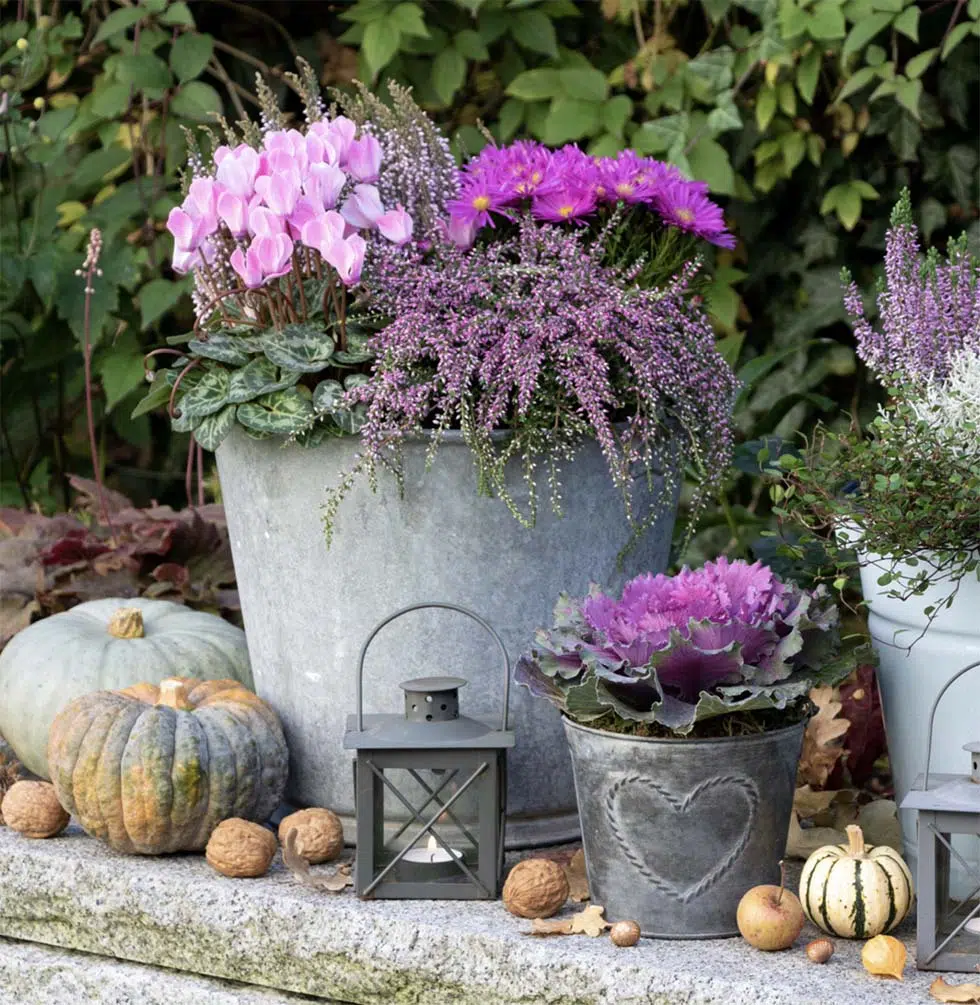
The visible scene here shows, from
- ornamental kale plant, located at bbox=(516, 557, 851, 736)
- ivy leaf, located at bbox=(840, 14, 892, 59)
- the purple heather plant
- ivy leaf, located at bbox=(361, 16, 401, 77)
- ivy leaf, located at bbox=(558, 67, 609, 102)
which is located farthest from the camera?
ivy leaf, located at bbox=(558, 67, 609, 102)

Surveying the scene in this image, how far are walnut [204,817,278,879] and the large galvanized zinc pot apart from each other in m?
0.19

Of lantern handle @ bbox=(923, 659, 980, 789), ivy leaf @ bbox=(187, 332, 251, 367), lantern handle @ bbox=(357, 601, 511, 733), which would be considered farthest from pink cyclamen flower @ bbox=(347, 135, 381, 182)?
lantern handle @ bbox=(923, 659, 980, 789)

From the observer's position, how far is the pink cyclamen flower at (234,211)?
1.85 m

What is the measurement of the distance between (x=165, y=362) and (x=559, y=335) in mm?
1727

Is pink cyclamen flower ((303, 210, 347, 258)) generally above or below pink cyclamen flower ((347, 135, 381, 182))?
below

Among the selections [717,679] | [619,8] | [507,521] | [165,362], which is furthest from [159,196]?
[717,679]

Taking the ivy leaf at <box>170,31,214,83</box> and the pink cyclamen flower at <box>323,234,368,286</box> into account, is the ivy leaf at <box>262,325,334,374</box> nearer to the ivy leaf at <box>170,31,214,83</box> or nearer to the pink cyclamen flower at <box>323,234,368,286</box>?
the pink cyclamen flower at <box>323,234,368,286</box>

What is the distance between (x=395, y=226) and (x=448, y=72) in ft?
4.10

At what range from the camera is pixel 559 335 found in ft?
5.95

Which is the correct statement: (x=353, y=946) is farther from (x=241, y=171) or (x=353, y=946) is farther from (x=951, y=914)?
(x=241, y=171)

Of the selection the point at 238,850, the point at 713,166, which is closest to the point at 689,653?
the point at 238,850

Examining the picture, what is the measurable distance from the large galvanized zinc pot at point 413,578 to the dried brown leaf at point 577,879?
5.5 inches

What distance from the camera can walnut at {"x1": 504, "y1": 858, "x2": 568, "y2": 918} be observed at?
1.67 meters

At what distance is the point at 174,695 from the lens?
1.91 meters
